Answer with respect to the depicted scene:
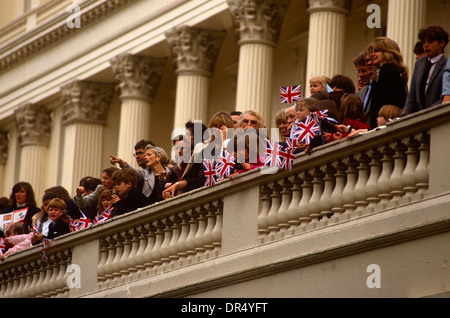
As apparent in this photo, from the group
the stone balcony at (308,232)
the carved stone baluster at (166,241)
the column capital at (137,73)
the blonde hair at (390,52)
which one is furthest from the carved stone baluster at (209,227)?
the column capital at (137,73)

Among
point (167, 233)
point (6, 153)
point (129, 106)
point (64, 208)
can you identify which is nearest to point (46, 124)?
point (6, 153)

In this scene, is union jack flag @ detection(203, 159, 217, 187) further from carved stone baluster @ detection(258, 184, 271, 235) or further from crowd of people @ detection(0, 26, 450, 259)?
carved stone baluster @ detection(258, 184, 271, 235)

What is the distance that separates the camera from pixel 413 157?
13.4 meters

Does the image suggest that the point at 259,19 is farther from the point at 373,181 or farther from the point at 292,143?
the point at 373,181

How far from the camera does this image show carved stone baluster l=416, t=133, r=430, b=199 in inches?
516

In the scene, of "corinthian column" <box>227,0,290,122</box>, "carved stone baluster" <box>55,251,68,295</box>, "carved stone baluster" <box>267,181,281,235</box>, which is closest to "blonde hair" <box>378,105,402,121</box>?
"carved stone baluster" <box>267,181,281,235</box>

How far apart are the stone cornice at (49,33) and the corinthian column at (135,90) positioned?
5.21 ft

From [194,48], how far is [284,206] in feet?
59.4

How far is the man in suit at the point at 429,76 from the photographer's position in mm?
13836

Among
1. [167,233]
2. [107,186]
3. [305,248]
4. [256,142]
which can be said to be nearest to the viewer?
[305,248]

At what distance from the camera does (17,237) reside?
68.3ft
